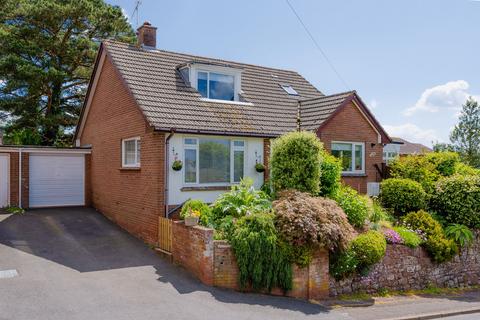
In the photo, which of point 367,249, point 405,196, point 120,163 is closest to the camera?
point 367,249

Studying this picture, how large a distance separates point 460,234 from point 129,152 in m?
12.1

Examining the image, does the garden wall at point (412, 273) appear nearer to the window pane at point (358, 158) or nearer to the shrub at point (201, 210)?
the shrub at point (201, 210)

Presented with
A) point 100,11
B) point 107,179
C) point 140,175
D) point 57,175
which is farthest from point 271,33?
point 100,11

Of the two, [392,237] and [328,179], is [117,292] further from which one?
[392,237]

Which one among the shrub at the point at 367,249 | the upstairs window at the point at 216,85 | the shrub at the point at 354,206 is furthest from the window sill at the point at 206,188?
the shrub at the point at 367,249

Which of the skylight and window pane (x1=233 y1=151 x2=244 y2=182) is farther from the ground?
the skylight

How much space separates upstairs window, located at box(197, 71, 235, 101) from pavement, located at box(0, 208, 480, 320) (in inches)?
245

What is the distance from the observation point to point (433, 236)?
13.6 meters

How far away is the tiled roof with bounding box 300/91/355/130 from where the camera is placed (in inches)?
638

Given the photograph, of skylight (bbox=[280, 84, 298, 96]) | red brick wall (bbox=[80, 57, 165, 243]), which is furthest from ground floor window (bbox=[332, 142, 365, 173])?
red brick wall (bbox=[80, 57, 165, 243])

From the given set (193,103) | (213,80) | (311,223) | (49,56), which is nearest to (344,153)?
(213,80)

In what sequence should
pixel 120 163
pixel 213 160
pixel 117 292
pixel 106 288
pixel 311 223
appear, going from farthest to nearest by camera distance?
pixel 120 163
pixel 213 160
pixel 311 223
pixel 106 288
pixel 117 292

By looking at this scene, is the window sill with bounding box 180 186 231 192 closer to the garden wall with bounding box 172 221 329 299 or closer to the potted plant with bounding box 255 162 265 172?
the potted plant with bounding box 255 162 265 172

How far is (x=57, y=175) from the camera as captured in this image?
18.0 m
